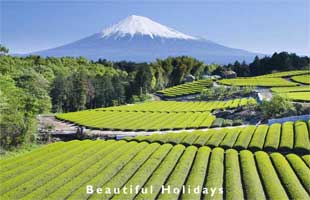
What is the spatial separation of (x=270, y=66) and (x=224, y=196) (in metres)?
97.0

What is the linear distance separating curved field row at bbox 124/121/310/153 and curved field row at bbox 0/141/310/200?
1.51m

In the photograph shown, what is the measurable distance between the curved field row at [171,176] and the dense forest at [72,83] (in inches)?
496

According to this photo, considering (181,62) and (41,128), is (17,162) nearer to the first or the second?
(41,128)

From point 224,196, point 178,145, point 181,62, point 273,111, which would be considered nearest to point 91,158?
point 178,145

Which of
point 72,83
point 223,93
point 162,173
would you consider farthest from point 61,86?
point 162,173

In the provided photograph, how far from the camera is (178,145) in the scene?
87.3 ft

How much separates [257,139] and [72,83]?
5750 centimetres

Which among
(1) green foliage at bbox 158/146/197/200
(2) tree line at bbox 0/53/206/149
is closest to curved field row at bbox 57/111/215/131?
(2) tree line at bbox 0/53/206/149

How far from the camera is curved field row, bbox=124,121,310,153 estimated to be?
946 inches

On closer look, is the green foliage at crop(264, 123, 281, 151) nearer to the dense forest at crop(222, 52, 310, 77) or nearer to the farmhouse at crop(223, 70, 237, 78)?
the farmhouse at crop(223, 70, 237, 78)

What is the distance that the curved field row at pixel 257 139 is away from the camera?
24.0m

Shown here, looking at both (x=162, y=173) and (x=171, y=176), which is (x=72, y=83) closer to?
(x=162, y=173)

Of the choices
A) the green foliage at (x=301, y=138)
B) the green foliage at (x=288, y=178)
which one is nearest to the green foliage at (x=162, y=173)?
the green foliage at (x=288, y=178)

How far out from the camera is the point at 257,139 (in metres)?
26.2
